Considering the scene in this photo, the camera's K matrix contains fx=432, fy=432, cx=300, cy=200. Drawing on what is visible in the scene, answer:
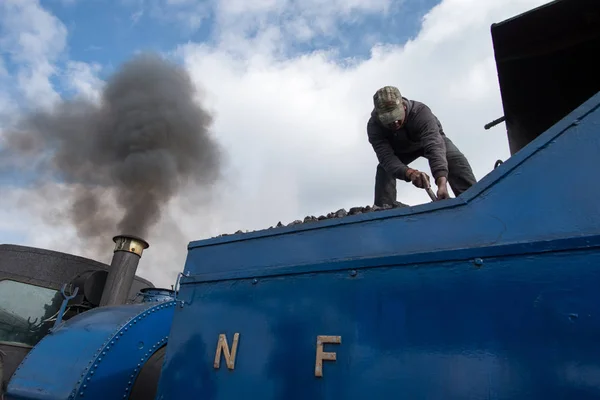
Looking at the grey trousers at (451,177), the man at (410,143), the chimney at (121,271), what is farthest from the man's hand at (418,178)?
the chimney at (121,271)

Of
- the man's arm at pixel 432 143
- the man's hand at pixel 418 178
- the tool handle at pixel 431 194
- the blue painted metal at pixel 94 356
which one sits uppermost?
the man's arm at pixel 432 143

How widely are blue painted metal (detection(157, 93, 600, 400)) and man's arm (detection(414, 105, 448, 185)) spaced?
1000 mm

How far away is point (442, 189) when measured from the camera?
259 centimetres

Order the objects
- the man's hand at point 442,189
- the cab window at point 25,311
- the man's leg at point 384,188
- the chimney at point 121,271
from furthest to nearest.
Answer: the cab window at point 25,311 → the chimney at point 121,271 → the man's leg at point 384,188 → the man's hand at point 442,189

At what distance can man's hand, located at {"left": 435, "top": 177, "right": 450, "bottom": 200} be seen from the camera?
8.30 feet

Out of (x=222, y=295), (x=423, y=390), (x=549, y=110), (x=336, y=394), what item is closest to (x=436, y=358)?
(x=423, y=390)

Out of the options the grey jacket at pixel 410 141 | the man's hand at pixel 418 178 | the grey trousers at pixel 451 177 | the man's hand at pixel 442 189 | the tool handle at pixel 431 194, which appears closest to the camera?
the tool handle at pixel 431 194

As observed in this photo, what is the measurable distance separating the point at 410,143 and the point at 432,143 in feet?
1.06

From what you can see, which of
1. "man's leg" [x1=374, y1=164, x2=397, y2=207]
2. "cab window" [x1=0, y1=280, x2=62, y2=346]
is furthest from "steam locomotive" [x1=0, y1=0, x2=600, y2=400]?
"cab window" [x1=0, y1=280, x2=62, y2=346]

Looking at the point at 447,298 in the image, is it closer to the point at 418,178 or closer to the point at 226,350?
the point at 226,350

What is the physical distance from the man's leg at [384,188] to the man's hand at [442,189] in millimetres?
884

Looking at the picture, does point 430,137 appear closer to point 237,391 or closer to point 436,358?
point 436,358

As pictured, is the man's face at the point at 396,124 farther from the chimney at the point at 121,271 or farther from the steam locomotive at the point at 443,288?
the chimney at the point at 121,271

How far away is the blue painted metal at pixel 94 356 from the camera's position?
9.98 ft
